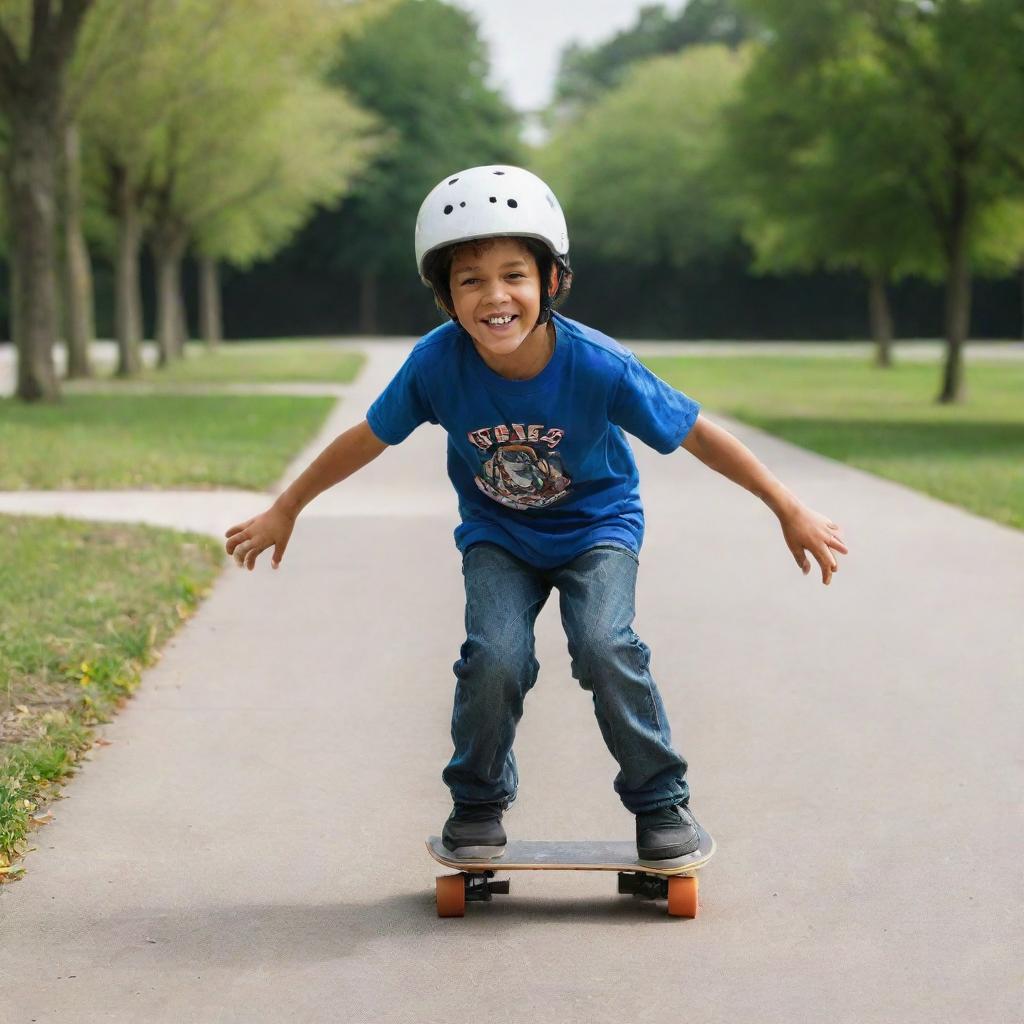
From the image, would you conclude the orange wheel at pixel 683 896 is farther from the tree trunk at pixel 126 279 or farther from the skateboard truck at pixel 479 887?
the tree trunk at pixel 126 279

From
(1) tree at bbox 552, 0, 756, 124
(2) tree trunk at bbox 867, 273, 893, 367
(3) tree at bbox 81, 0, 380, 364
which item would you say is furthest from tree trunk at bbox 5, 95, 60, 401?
(1) tree at bbox 552, 0, 756, 124

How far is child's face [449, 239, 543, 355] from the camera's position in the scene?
3549 mm

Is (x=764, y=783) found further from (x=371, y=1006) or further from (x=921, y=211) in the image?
(x=921, y=211)

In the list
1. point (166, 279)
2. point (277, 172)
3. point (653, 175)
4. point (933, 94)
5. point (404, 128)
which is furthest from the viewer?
Result: point (404, 128)

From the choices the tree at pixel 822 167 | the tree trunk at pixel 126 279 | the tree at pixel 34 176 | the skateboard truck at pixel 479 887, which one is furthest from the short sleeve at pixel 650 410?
the tree trunk at pixel 126 279

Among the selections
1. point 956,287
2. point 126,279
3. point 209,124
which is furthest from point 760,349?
point 956,287

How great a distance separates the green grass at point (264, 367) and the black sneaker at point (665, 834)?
22413 millimetres

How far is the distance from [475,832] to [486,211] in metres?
1.33

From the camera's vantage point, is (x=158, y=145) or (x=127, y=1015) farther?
(x=158, y=145)

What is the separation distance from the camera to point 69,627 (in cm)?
624

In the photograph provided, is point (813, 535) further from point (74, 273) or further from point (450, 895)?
point (74, 273)

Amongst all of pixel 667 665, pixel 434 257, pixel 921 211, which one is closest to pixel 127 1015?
pixel 434 257

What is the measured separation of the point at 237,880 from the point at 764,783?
153cm

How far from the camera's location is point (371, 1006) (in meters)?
3.07
